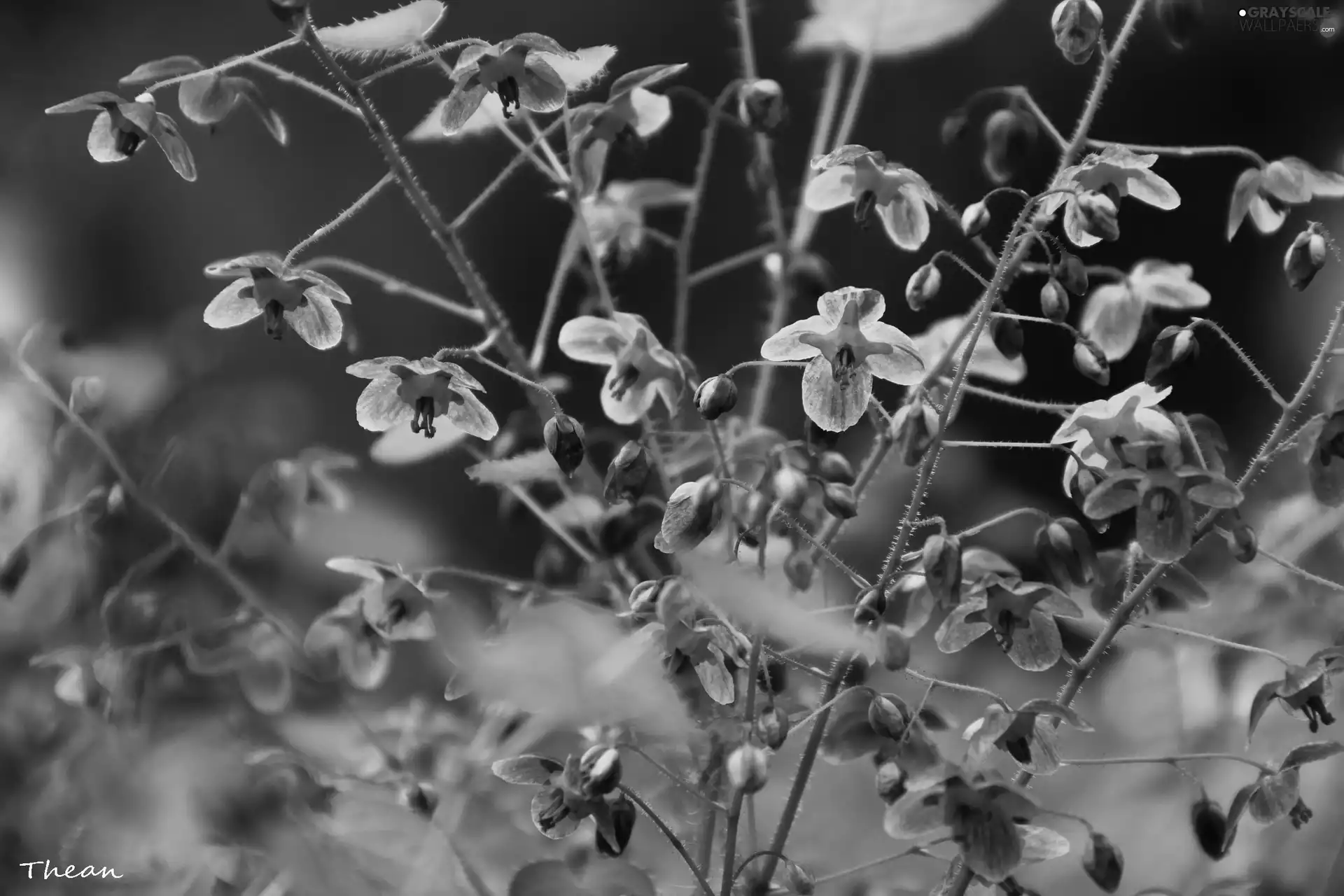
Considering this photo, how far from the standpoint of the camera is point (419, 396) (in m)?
0.65

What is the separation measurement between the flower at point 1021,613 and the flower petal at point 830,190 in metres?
0.25

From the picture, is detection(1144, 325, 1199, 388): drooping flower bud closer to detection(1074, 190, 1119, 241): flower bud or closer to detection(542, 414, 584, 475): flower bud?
detection(1074, 190, 1119, 241): flower bud

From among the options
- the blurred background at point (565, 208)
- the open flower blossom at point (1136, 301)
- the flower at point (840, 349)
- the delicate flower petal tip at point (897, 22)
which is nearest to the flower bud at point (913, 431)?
A: the flower at point (840, 349)

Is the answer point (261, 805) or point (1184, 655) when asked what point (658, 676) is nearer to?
point (261, 805)

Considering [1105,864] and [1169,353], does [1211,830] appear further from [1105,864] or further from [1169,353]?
[1169,353]

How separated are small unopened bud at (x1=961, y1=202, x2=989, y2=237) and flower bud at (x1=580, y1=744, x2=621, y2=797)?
0.32 meters

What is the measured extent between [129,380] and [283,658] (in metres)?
0.26

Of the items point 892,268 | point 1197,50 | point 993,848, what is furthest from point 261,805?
point 1197,50

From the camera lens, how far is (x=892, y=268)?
1.54 meters

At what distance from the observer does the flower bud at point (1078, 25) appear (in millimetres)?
614

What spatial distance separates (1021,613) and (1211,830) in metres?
0.16

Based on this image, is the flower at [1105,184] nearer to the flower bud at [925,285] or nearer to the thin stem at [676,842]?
the flower bud at [925,285]

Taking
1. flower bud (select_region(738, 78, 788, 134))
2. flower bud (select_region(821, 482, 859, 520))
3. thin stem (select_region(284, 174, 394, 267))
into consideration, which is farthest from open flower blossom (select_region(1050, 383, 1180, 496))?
thin stem (select_region(284, 174, 394, 267))

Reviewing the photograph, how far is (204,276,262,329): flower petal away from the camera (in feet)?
2.14
